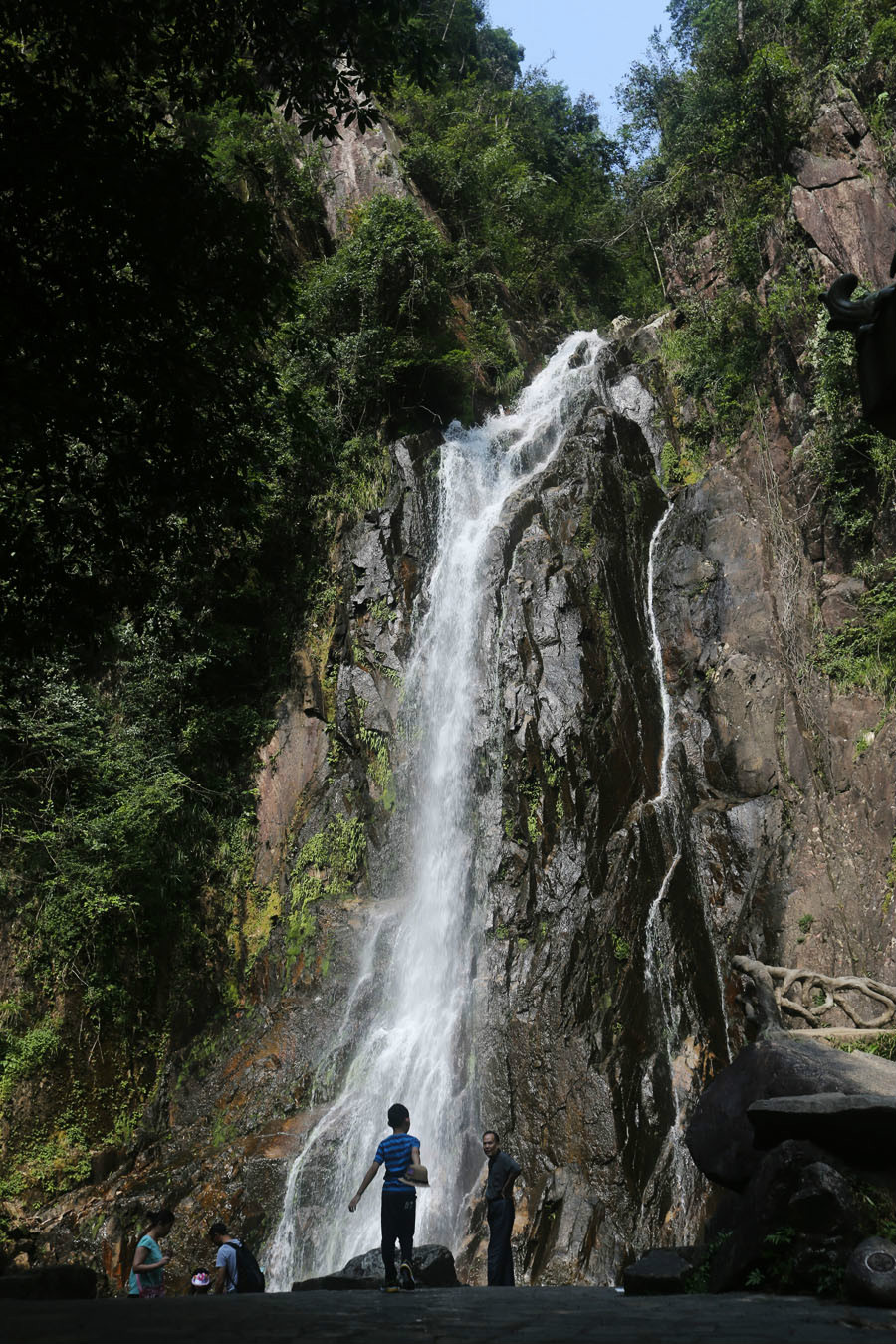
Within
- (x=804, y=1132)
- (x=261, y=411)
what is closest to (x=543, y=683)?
(x=261, y=411)

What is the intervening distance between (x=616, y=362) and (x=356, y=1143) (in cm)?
1604

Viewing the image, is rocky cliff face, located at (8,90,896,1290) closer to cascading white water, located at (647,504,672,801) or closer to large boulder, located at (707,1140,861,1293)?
cascading white water, located at (647,504,672,801)

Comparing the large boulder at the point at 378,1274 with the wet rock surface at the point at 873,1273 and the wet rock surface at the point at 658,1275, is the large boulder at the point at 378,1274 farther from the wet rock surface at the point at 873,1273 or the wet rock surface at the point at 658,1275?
the wet rock surface at the point at 873,1273

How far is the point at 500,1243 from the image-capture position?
7.64m

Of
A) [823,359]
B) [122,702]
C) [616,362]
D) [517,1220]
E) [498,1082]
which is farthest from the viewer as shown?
[616,362]

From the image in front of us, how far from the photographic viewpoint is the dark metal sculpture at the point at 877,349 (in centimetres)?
420

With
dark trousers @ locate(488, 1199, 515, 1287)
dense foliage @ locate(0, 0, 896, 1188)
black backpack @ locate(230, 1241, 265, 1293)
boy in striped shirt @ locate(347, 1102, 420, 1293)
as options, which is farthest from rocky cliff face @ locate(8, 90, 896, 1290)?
boy in striped shirt @ locate(347, 1102, 420, 1293)

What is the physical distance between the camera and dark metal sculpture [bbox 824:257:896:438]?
420 cm

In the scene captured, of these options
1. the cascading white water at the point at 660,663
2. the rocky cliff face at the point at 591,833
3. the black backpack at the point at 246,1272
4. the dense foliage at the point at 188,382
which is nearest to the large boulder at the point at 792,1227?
the black backpack at the point at 246,1272

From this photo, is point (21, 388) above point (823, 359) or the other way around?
the other way around

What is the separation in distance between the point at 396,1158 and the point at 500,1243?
1.65 m

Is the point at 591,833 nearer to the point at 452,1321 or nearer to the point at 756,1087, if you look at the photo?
the point at 756,1087

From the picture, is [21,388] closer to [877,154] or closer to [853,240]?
[853,240]

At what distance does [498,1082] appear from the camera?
11.5 m
